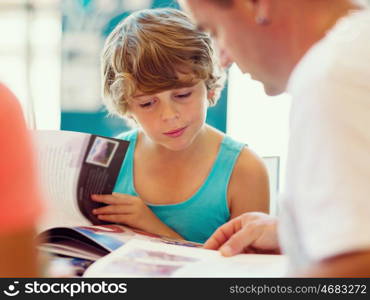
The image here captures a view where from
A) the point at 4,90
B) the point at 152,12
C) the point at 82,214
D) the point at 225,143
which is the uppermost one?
the point at 152,12

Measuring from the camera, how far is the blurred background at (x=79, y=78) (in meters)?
2.58

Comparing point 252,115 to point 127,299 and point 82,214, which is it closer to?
point 82,214

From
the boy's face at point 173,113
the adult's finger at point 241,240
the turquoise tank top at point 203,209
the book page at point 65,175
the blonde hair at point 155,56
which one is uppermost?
the blonde hair at point 155,56

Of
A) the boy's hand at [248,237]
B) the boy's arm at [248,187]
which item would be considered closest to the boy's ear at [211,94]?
the boy's arm at [248,187]

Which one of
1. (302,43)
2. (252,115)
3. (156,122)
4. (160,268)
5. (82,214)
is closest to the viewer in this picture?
(302,43)

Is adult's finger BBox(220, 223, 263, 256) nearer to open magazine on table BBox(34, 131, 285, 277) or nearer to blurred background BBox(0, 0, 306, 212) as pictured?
open magazine on table BBox(34, 131, 285, 277)

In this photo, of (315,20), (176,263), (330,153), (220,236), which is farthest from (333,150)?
(220,236)

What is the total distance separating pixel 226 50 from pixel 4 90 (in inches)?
9.3

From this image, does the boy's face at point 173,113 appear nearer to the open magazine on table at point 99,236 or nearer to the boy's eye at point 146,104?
the boy's eye at point 146,104

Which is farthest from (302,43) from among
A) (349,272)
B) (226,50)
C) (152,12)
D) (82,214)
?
(152,12)

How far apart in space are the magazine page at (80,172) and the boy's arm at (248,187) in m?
0.30

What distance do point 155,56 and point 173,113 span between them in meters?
0.12

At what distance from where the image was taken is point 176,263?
2.45 ft

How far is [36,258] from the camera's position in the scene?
1.55 feet
